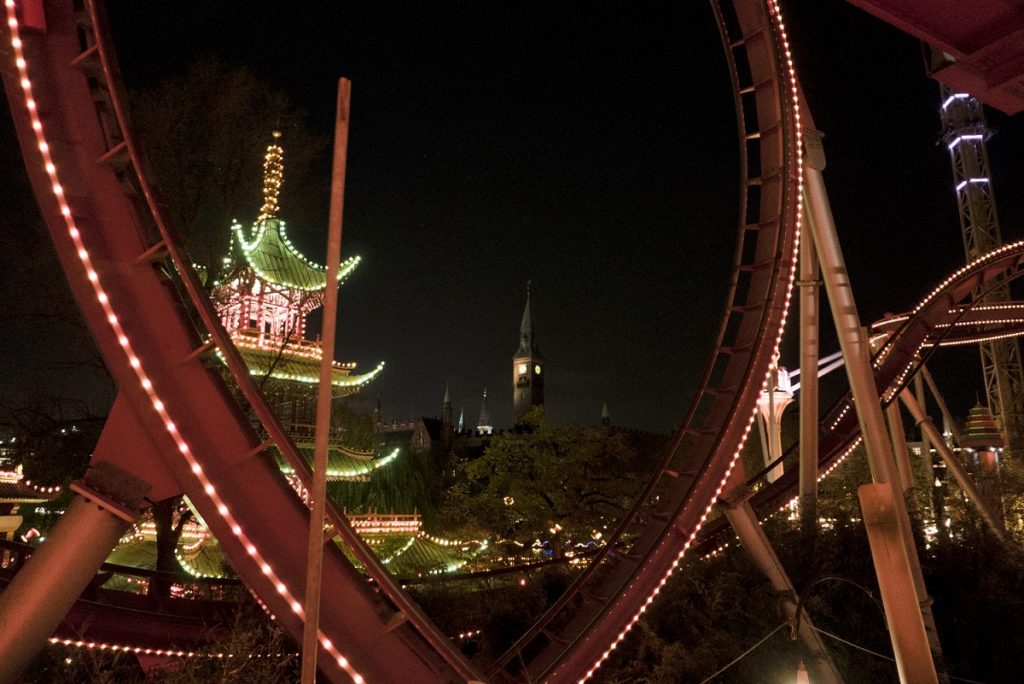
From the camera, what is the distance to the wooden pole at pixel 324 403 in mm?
2420

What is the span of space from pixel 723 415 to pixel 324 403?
4.87 meters

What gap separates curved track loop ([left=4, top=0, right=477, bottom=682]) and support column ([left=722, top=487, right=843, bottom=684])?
3.44m

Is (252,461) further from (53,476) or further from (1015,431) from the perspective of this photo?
(1015,431)

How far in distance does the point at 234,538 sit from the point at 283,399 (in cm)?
1529

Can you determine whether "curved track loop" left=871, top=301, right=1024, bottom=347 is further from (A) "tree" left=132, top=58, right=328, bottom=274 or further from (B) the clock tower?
(B) the clock tower

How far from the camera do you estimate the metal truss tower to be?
36031mm

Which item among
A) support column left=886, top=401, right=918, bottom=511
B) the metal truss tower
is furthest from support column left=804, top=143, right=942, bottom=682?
the metal truss tower

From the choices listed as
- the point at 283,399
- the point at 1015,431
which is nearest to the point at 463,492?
the point at 283,399

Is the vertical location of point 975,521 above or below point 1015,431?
below

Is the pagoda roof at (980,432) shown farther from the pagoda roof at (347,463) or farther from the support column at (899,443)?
the pagoda roof at (347,463)

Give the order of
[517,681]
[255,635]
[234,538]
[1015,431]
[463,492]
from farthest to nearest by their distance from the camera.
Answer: [1015,431] < [463,492] < [255,635] < [517,681] < [234,538]

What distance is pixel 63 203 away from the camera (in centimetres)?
412

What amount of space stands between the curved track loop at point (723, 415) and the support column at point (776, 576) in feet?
2.18

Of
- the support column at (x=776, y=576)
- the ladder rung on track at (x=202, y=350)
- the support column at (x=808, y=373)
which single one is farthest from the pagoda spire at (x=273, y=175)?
the support column at (x=776, y=576)
